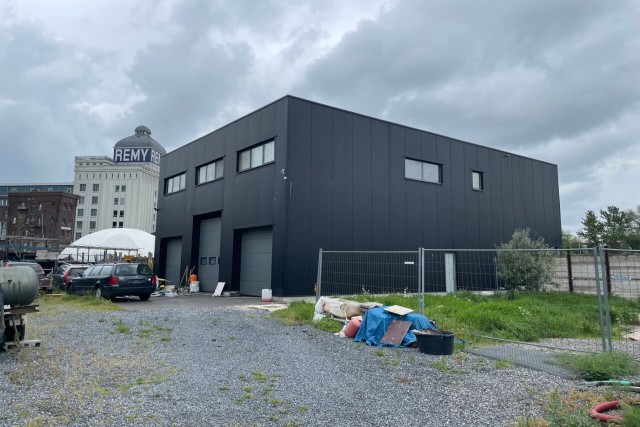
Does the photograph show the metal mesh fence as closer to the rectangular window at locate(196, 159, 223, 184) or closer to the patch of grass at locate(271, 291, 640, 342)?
the patch of grass at locate(271, 291, 640, 342)

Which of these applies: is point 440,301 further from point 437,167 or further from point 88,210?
point 88,210

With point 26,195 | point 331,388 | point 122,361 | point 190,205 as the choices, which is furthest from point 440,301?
point 26,195

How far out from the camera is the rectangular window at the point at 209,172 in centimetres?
2116

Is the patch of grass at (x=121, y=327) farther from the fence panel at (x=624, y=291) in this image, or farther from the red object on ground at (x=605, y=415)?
the fence panel at (x=624, y=291)

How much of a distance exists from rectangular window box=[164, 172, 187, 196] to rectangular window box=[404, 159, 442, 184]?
38.6 ft

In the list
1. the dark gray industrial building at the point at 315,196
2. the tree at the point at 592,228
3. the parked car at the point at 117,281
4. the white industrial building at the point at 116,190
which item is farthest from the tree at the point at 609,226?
the white industrial building at the point at 116,190

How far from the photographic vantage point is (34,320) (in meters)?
11.1

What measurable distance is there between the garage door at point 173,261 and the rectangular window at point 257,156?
7.39 m

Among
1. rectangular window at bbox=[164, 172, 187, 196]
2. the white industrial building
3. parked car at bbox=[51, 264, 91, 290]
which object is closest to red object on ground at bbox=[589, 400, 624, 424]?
parked car at bbox=[51, 264, 91, 290]

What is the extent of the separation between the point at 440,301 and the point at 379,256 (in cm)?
577

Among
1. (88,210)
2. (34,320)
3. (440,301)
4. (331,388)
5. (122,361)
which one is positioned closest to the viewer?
(331,388)

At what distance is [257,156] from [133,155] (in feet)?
233

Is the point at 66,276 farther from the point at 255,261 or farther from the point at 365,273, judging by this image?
the point at 365,273

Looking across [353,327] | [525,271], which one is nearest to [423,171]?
[525,271]
